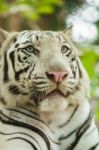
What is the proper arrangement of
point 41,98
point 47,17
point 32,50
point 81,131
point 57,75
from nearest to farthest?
point 57,75 < point 41,98 < point 32,50 < point 81,131 < point 47,17

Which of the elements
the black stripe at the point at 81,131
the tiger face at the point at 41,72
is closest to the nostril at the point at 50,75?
the tiger face at the point at 41,72

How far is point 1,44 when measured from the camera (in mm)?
3695

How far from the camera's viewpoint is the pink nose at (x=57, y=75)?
10.7 feet

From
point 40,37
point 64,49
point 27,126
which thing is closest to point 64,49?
point 64,49

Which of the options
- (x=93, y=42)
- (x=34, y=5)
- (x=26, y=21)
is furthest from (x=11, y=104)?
(x=93, y=42)

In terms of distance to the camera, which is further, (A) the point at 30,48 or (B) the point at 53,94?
(A) the point at 30,48

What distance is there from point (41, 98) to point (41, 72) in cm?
14

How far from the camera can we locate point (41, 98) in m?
3.40

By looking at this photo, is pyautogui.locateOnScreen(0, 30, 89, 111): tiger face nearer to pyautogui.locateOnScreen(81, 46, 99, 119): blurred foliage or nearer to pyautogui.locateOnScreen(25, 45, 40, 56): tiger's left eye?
pyautogui.locateOnScreen(25, 45, 40, 56): tiger's left eye

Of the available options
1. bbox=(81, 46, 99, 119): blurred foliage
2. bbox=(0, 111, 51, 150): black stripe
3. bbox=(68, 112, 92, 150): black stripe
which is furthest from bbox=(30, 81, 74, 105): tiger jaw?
bbox=(81, 46, 99, 119): blurred foliage

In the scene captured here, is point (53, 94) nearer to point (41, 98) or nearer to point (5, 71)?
point (41, 98)

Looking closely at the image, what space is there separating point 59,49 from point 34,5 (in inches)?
112

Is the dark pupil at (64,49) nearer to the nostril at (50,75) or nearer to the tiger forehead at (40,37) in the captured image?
the tiger forehead at (40,37)

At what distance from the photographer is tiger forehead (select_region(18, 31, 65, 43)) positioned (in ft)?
11.6
